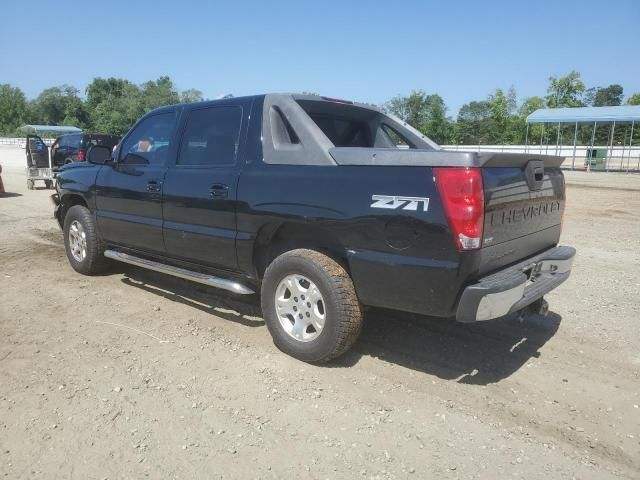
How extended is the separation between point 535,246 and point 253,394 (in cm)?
234

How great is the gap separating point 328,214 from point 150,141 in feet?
8.52

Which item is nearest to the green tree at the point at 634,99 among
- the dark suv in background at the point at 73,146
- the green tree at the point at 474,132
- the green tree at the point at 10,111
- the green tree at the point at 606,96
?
the green tree at the point at 474,132

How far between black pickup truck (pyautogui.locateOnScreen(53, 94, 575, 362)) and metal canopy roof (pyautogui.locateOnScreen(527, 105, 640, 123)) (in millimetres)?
25651

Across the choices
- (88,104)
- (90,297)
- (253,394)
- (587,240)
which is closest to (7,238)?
(90,297)

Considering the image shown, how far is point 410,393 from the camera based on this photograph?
11.1 ft

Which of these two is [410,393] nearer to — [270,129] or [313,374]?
[313,374]

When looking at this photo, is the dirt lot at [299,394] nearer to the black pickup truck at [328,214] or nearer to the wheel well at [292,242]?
the black pickup truck at [328,214]

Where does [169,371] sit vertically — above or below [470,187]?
below

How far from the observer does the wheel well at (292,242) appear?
3708mm

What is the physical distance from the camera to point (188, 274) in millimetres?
4582

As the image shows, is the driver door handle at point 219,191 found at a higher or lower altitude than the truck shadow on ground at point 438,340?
higher

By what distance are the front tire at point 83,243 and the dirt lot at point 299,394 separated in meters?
0.61

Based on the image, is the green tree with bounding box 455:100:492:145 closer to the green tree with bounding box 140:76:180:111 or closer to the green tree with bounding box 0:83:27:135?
the green tree with bounding box 140:76:180:111

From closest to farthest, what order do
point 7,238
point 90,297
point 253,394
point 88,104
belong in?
point 253,394
point 90,297
point 7,238
point 88,104
